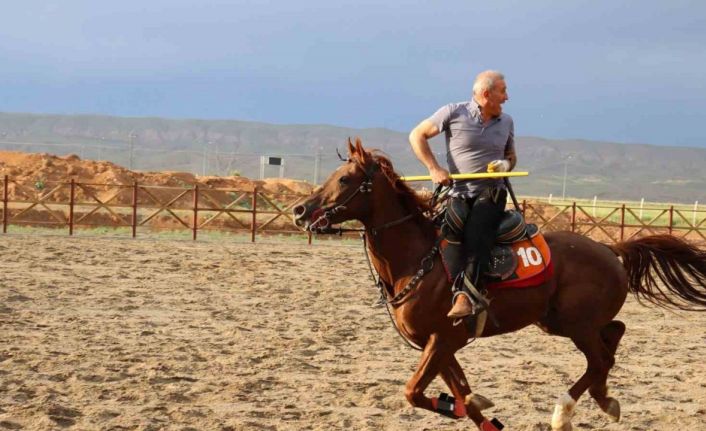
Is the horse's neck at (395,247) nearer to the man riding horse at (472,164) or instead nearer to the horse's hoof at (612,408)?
the man riding horse at (472,164)

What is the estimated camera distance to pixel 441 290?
6.52 meters

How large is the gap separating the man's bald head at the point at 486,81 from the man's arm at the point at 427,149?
0.41 meters

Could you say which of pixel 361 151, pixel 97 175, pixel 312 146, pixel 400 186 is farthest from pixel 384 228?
pixel 312 146

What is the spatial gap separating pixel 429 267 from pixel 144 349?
13.3 feet

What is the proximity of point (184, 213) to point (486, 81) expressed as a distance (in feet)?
93.9

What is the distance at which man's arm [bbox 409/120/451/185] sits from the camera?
6551mm

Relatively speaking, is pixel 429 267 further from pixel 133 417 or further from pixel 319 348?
pixel 319 348

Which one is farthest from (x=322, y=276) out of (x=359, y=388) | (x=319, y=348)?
(x=359, y=388)

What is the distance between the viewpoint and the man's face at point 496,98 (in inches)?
262

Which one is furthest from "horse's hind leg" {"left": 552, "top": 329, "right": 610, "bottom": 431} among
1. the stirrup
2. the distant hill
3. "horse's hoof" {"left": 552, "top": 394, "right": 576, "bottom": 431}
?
the distant hill

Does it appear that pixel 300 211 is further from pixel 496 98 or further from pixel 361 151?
pixel 496 98

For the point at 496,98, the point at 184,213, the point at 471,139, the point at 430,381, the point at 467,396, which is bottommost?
the point at 184,213

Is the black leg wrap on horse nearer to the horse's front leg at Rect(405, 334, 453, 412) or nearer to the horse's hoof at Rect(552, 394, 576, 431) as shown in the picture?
the horse's front leg at Rect(405, 334, 453, 412)

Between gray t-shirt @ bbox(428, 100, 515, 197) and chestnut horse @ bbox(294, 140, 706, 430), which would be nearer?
chestnut horse @ bbox(294, 140, 706, 430)
